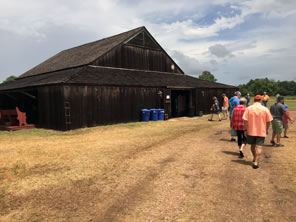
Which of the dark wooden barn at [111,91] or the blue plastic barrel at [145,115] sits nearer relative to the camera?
the dark wooden barn at [111,91]

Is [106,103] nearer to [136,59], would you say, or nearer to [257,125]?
[136,59]

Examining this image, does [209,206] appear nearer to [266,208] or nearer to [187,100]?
[266,208]

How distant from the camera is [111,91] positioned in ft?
50.6

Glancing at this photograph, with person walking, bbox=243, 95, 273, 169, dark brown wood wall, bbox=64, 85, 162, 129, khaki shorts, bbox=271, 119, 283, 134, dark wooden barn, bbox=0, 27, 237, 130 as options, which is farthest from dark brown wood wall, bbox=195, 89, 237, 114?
person walking, bbox=243, 95, 273, 169

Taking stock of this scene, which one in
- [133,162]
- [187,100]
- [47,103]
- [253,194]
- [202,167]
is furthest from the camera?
[187,100]

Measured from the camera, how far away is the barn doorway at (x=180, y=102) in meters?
22.3

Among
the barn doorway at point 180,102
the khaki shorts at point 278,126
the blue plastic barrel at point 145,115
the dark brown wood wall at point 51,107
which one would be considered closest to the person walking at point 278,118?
the khaki shorts at point 278,126

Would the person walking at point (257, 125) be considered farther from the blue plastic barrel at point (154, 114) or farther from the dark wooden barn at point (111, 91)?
the blue plastic barrel at point (154, 114)

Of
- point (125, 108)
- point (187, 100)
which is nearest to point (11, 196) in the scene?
point (125, 108)

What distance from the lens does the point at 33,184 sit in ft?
16.3

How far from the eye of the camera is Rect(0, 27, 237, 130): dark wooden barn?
13609 mm

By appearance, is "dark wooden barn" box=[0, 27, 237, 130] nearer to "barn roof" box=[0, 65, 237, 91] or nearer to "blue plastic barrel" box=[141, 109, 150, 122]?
"barn roof" box=[0, 65, 237, 91]

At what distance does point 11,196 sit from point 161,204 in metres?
3.11

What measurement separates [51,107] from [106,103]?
3.59 metres
